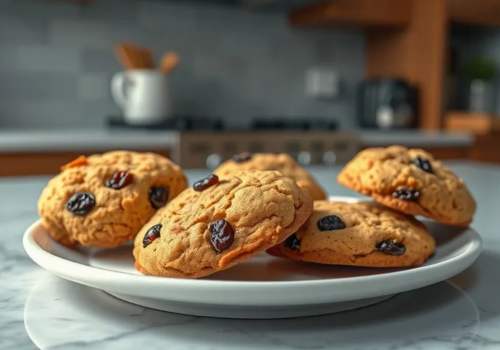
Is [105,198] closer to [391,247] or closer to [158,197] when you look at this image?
[158,197]

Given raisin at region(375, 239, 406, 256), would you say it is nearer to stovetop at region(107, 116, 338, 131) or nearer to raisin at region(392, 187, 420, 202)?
raisin at region(392, 187, 420, 202)

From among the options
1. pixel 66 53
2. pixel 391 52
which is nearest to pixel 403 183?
pixel 66 53

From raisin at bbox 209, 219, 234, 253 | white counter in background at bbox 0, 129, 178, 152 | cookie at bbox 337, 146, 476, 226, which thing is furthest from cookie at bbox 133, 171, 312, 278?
white counter in background at bbox 0, 129, 178, 152

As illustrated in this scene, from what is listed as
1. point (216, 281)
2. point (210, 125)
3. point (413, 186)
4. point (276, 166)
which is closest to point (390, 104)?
point (210, 125)

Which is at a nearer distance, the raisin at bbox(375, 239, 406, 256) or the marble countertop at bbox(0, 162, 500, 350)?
the marble countertop at bbox(0, 162, 500, 350)

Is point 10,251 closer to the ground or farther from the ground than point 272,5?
closer to the ground

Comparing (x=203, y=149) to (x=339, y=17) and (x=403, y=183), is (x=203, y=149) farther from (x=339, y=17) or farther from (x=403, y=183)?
(x=403, y=183)
